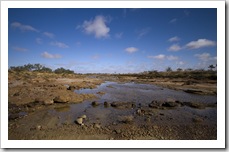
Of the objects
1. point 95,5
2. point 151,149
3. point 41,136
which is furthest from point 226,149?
point 95,5

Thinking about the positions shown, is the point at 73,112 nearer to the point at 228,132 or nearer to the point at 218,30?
the point at 228,132

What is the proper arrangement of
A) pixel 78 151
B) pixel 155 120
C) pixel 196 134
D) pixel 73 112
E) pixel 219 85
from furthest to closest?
pixel 73 112 < pixel 155 120 < pixel 196 134 < pixel 219 85 < pixel 78 151

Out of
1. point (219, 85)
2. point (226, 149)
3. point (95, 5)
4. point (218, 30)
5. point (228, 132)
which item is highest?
point (95, 5)

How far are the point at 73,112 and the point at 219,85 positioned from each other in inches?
259

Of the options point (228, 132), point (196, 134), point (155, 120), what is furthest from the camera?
point (155, 120)

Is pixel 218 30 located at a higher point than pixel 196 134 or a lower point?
higher

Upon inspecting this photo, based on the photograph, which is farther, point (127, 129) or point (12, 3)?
point (127, 129)

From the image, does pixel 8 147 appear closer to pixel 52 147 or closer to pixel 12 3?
pixel 52 147

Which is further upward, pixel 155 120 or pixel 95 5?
pixel 95 5

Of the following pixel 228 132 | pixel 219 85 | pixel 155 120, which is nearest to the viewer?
pixel 228 132

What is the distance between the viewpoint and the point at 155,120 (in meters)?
Answer: 6.59

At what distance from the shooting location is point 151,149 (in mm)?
4086

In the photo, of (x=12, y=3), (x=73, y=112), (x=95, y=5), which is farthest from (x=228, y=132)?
(x=12, y=3)

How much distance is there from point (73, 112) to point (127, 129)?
3479 mm
